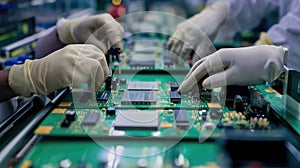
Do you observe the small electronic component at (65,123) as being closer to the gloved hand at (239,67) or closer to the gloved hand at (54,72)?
the gloved hand at (54,72)

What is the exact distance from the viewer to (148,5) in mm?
5523

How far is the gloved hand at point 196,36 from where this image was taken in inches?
114

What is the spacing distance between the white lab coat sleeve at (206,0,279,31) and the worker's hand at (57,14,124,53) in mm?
1631

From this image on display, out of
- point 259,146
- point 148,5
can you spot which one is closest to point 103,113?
point 259,146

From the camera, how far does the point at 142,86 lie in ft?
6.75

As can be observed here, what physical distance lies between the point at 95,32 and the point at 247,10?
1.93 meters

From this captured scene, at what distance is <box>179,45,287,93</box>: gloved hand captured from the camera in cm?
180

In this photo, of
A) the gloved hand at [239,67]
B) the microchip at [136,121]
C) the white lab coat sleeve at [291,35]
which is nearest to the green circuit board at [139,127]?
the microchip at [136,121]

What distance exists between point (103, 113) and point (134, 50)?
1489mm

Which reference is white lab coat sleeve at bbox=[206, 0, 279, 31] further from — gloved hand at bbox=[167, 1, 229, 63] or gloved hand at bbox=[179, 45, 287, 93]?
gloved hand at bbox=[179, 45, 287, 93]

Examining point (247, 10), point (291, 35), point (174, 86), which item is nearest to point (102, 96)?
point (174, 86)

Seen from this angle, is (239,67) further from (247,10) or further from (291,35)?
(247,10)

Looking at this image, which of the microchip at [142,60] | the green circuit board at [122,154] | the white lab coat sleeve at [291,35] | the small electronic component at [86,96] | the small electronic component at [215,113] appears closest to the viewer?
the green circuit board at [122,154]

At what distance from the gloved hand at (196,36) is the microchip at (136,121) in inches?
49.3
